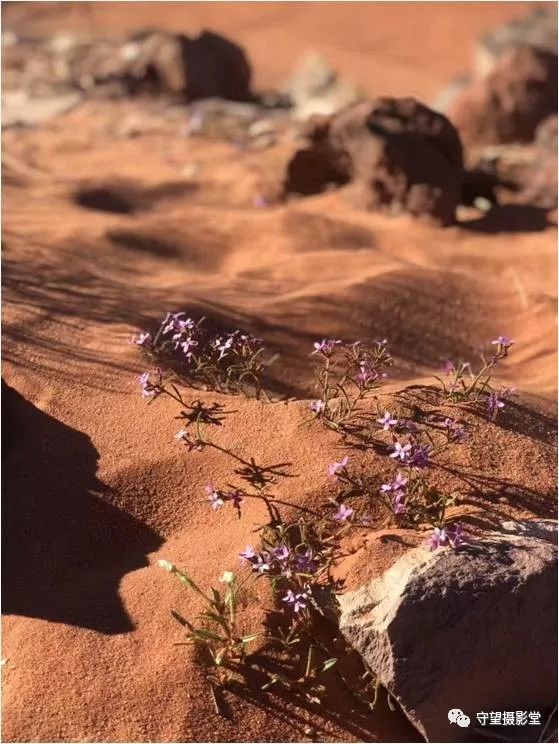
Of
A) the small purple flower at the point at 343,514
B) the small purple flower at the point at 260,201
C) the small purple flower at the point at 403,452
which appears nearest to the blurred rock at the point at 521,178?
the small purple flower at the point at 260,201

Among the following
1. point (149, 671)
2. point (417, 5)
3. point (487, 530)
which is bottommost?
point (417, 5)

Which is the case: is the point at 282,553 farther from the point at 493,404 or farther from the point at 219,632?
the point at 493,404

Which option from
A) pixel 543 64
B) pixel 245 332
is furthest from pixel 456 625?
pixel 543 64

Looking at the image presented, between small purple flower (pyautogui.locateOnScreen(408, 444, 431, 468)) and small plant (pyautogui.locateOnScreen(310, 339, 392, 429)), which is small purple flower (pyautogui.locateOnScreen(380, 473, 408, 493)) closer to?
small purple flower (pyautogui.locateOnScreen(408, 444, 431, 468))

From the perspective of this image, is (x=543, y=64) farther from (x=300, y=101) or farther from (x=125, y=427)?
(x=125, y=427)

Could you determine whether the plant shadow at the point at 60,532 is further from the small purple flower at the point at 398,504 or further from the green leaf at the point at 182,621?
the small purple flower at the point at 398,504

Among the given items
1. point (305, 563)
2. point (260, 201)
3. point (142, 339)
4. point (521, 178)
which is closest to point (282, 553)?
point (305, 563)

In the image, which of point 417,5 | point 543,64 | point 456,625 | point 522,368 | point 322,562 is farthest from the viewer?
point 417,5
